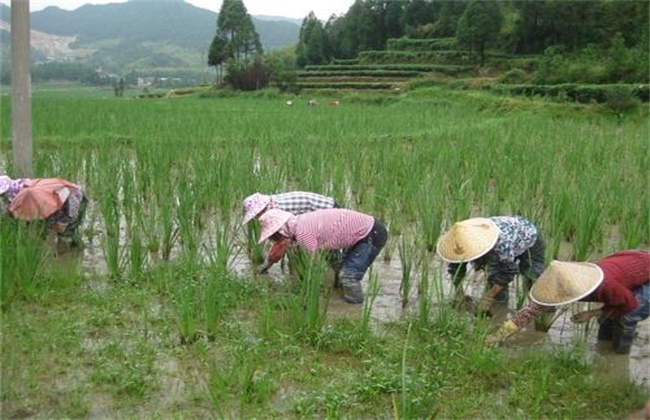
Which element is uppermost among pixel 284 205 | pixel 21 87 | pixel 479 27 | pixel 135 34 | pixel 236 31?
pixel 135 34

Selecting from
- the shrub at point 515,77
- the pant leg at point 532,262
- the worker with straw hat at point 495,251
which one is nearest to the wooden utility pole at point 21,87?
the worker with straw hat at point 495,251

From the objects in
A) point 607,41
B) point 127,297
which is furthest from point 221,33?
point 127,297

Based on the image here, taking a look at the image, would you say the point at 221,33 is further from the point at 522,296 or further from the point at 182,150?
the point at 522,296

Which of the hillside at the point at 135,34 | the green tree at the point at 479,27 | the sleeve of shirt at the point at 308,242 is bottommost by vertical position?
the sleeve of shirt at the point at 308,242

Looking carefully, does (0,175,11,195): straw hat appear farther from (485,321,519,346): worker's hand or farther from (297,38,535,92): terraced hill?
(297,38,535,92): terraced hill

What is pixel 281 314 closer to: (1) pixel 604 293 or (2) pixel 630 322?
(1) pixel 604 293

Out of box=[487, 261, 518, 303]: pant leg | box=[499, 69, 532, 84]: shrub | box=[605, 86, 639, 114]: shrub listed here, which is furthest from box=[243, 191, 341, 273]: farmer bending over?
box=[499, 69, 532, 84]: shrub

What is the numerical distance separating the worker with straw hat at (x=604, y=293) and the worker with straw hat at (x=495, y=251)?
0.28 meters

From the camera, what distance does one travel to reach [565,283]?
2.87 m

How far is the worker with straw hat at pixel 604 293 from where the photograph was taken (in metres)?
2.88

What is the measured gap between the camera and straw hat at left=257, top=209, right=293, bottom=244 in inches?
141

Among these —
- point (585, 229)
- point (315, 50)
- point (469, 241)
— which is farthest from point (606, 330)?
point (315, 50)

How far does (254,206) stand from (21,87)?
2.20m

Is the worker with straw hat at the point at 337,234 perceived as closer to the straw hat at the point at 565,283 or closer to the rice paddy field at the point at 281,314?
the rice paddy field at the point at 281,314
